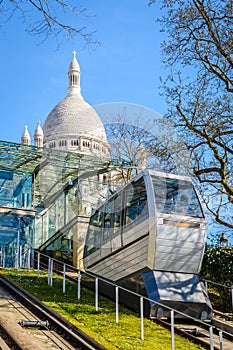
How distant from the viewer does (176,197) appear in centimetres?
1662

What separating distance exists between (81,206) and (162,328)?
752 inches

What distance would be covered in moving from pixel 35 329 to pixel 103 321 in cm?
216

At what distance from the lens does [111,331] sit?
13.3 m

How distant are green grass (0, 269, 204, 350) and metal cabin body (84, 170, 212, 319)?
864mm

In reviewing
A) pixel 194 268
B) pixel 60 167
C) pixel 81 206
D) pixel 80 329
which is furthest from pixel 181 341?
pixel 60 167

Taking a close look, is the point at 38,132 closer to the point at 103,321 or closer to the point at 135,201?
the point at 135,201

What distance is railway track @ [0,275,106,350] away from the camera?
11031 millimetres

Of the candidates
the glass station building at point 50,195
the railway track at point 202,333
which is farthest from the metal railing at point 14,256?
the railway track at point 202,333

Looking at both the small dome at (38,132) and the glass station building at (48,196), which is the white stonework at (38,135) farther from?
the glass station building at (48,196)

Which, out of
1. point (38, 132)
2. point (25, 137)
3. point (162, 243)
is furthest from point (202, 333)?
point (25, 137)

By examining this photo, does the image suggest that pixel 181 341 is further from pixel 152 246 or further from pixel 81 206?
pixel 81 206

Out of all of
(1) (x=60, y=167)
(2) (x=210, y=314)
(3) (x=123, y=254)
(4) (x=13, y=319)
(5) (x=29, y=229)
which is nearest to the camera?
(4) (x=13, y=319)

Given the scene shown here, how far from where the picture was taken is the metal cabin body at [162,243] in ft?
51.3

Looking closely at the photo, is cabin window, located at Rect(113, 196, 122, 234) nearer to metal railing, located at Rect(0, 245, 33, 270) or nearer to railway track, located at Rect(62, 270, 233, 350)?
railway track, located at Rect(62, 270, 233, 350)
